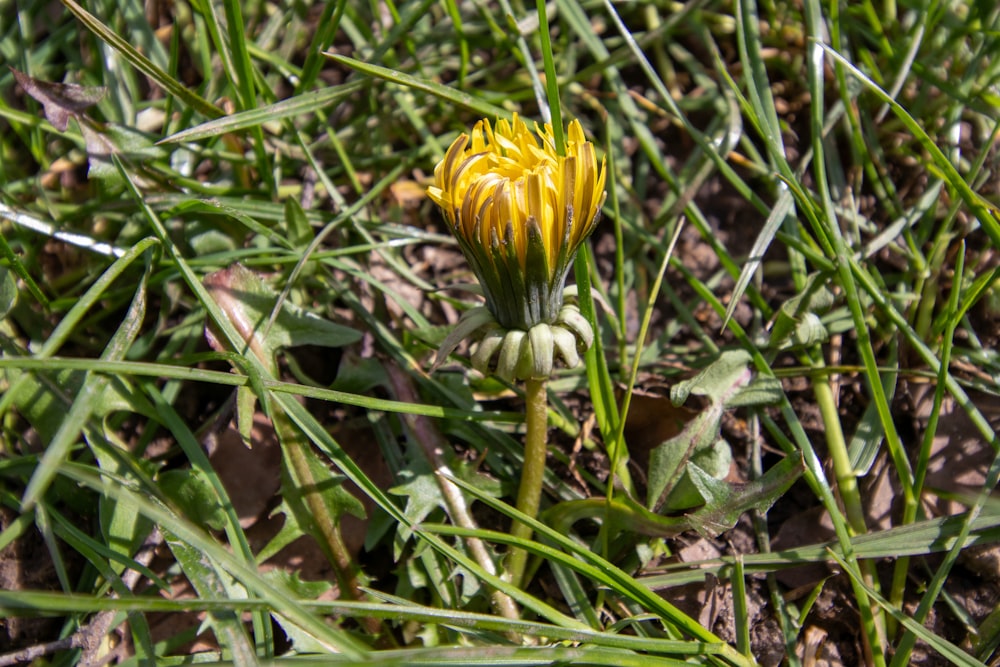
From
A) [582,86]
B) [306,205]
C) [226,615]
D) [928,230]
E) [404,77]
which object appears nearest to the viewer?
[226,615]

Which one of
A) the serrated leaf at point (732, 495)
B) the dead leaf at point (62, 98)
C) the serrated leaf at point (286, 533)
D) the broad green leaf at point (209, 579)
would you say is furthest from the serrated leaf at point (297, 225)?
the serrated leaf at point (732, 495)

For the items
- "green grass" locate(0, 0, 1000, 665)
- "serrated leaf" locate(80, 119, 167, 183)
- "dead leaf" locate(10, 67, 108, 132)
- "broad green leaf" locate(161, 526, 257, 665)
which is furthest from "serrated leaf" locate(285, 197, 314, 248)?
"broad green leaf" locate(161, 526, 257, 665)

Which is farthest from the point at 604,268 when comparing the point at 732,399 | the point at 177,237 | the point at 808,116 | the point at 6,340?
the point at 6,340

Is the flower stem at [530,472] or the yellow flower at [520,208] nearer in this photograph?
the yellow flower at [520,208]

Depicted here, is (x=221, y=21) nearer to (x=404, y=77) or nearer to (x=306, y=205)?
(x=306, y=205)

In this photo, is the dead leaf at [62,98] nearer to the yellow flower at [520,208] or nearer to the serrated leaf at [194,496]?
the serrated leaf at [194,496]

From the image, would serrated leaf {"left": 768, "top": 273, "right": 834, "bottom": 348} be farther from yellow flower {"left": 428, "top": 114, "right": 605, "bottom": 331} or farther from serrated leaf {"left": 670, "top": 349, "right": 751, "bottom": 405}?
yellow flower {"left": 428, "top": 114, "right": 605, "bottom": 331}

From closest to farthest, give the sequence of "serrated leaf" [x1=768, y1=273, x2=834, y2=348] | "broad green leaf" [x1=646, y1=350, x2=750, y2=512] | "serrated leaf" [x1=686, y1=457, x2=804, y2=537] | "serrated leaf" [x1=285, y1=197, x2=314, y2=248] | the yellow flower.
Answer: the yellow flower
"serrated leaf" [x1=686, y1=457, x2=804, y2=537]
"broad green leaf" [x1=646, y1=350, x2=750, y2=512]
"serrated leaf" [x1=768, y1=273, x2=834, y2=348]
"serrated leaf" [x1=285, y1=197, x2=314, y2=248]
